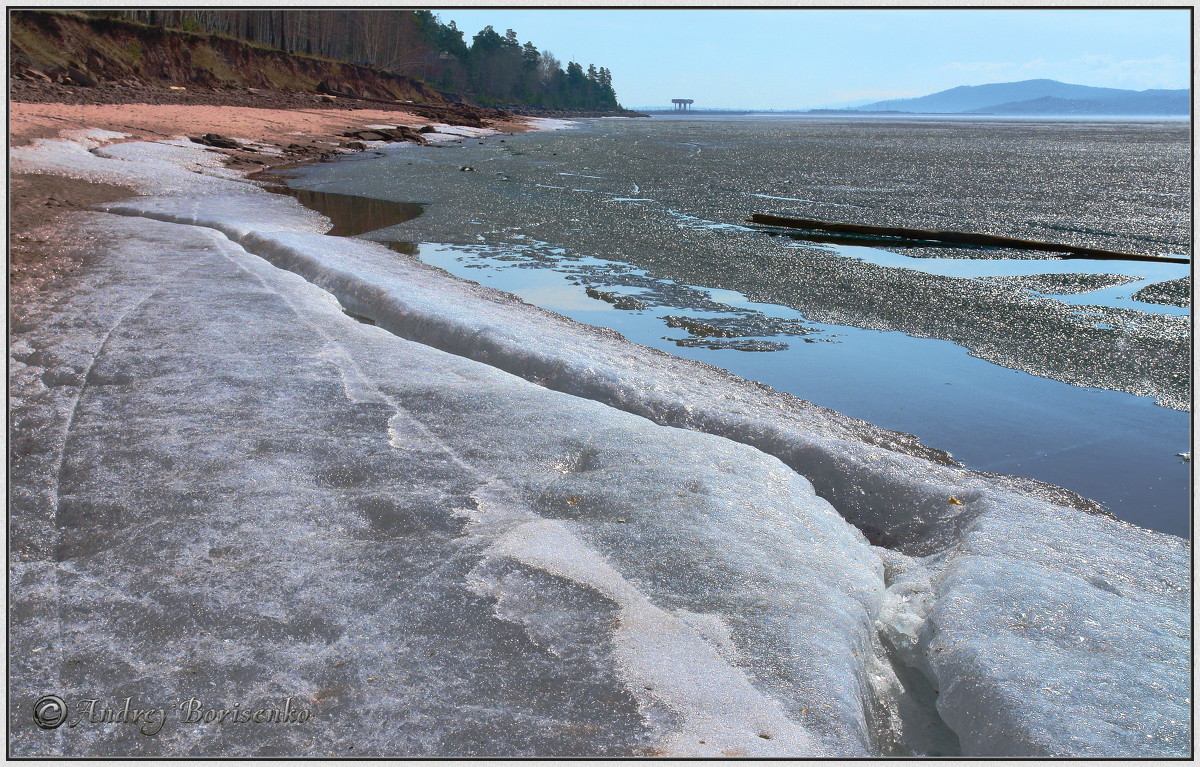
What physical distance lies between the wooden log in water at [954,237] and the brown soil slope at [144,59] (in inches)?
851

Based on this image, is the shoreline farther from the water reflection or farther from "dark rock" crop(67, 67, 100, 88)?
"dark rock" crop(67, 67, 100, 88)

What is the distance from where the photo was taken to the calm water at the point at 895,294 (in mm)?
4191

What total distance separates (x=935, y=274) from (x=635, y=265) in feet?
9.12

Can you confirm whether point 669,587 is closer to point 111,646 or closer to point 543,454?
point 543,454

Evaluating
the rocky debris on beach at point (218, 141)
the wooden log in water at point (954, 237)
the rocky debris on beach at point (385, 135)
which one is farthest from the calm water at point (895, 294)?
the rocky debris on beach at point (385, 135)

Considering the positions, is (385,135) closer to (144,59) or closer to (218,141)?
(218,141)

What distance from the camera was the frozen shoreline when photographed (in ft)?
6.67

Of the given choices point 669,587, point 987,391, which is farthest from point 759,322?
point 669,587

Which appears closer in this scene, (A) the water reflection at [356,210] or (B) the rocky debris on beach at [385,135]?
(A) the water reflection at [356,210]

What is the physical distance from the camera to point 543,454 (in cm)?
338

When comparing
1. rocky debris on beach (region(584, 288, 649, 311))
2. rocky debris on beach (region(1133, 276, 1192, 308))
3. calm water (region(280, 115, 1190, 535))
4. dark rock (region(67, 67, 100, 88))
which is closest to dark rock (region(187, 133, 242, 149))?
calm water (region(280, 115, 1190, 535))

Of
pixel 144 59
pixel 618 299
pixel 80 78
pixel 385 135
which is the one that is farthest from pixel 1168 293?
pixel 144 59

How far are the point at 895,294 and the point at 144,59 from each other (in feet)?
123

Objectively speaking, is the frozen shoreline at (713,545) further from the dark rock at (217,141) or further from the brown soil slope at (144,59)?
the brown soil slope at (144,59)
